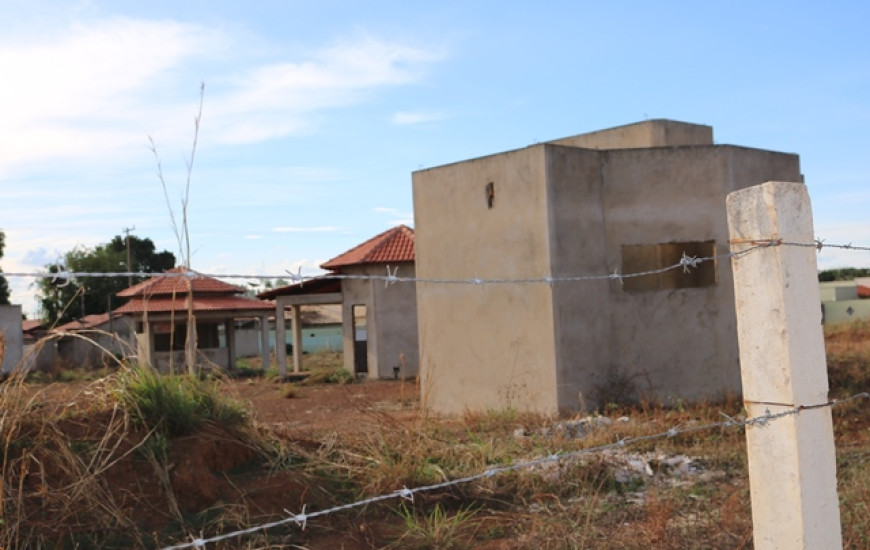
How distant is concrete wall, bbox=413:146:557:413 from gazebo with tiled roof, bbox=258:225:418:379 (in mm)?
7327

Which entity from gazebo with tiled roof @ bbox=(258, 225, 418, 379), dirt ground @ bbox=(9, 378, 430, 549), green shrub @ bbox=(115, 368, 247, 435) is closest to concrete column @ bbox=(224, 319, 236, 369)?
gazebo with tiled roof @ bbox=(258, 225, 418, 379)

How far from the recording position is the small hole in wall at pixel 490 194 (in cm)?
1343

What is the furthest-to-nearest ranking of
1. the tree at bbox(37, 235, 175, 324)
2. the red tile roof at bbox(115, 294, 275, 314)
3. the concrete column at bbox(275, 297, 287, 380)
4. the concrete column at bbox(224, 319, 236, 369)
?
the tree at bbox(37, 235, 175, 324)
the concrete column at bbox(224, 319, 236, 369)
the red tile roof at bbox(115, 294, 275, 314)
the concrete column at bbox(275, 297, 287, 380)

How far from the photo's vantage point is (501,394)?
13.1 meters

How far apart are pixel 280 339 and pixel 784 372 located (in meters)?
22.7

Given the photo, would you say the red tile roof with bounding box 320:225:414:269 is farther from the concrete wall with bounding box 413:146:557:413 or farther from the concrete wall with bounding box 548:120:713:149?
the concrete wall with bounding box 413:146:557:413

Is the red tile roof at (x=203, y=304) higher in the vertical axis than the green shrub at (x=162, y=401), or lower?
higher

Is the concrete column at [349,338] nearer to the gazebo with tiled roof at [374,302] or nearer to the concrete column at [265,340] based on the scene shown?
the gazebo with tiled roof at [374,302]

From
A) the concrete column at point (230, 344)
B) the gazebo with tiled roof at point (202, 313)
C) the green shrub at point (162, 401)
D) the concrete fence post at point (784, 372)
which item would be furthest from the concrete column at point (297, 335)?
the concrete fence post at point (784, 372)

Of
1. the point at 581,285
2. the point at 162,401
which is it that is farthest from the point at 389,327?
the point at 162,401

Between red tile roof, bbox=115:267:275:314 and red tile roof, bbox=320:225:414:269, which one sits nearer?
red tile roof, bbox=320:225:414:269

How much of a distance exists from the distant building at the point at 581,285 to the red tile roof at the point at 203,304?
13.6 meters

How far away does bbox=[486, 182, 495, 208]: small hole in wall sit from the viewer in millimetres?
13430

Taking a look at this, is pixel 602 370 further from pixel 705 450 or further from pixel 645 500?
pixel 645 500
